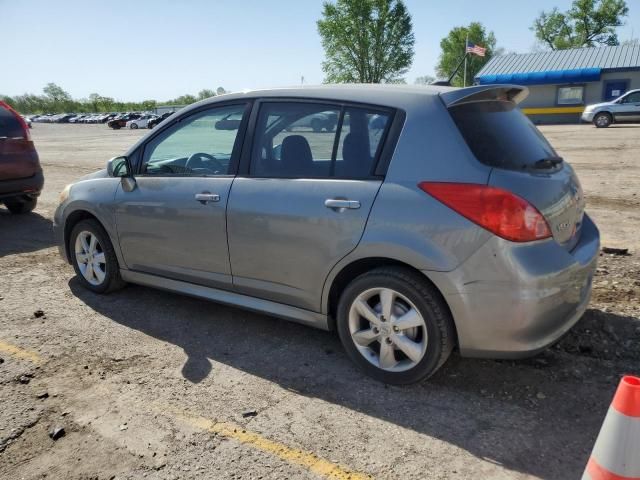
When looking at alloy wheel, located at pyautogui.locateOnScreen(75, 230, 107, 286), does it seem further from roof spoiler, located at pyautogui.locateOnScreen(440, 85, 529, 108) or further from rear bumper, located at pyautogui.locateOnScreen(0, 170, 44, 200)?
rear bumper, located at pyautogui.locateOnScreen(0, 170, 44, 200)

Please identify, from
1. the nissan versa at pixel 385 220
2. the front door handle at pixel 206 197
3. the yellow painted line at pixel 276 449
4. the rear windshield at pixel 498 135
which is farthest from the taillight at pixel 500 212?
the front door handle at pixel 206 197

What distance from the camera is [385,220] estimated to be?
3.07 meters

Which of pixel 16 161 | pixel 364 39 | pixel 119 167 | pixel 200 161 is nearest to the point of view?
pixel 200 161

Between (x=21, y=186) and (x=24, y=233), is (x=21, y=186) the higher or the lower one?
the higher one

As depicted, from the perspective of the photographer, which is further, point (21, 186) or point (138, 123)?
point (138, 123)

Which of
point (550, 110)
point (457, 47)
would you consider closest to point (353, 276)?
point (550, 110)

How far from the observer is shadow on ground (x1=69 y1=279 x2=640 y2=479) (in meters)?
2.71

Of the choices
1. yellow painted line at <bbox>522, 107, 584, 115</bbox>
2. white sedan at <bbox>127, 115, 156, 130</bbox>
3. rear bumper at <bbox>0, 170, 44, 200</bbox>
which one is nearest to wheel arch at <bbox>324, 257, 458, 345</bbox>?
rear bumper at <bbox>0, 170, 44, 200</bbox>

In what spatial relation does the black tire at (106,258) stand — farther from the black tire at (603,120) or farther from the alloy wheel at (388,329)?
the black tire at (603,120)

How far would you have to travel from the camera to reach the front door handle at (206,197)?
3.81 m

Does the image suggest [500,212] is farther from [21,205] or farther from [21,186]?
[21,205]

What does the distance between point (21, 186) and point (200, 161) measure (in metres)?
5.14

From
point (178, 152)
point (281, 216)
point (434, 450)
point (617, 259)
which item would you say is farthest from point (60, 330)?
point (617, 259)

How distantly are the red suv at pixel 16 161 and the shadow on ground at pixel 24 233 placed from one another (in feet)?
1.22
